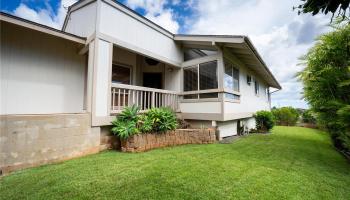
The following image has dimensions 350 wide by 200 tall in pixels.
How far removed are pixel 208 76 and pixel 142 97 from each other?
3.03 m

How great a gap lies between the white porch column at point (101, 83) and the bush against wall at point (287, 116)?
759 inches

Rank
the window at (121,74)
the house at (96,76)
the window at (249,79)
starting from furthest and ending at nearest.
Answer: the window at (249,79) → the window at (121,74) → the house at (96,76)

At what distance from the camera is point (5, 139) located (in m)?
3.79

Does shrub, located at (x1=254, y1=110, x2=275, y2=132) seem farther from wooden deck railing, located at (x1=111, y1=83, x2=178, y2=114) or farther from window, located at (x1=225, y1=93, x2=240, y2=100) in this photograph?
wooden deck railing, located at (x1=111, y1=83, x2=178, y2=114)

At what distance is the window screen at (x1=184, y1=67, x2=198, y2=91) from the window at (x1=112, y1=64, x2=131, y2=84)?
9.28ft

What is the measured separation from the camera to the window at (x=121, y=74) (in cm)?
827

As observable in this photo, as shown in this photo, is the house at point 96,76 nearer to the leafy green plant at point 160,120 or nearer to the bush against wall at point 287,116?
the leafy green plant at point 160,120

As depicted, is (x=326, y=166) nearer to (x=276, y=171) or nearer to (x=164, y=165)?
(x=276, y=171)

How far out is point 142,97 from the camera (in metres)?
7.31

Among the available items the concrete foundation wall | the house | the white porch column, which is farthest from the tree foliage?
the concrete foundation wall

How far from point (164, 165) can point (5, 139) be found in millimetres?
3415

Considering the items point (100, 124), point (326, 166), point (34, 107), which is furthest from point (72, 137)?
point (326, 166)

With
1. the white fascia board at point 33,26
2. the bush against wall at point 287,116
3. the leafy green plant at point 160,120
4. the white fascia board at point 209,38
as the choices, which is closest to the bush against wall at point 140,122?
the leafy green plant at point 160,120

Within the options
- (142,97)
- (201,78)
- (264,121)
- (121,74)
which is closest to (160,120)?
(142,97)
